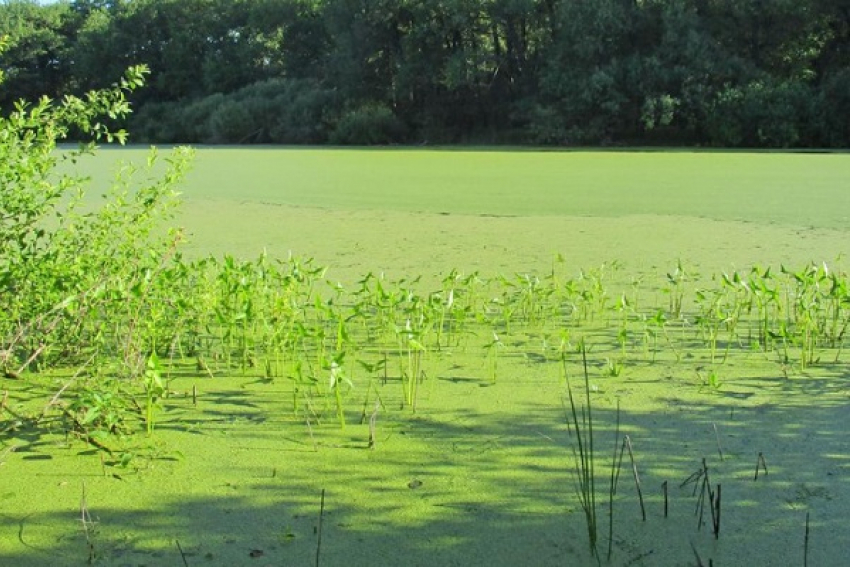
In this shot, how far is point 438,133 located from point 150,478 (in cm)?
1636

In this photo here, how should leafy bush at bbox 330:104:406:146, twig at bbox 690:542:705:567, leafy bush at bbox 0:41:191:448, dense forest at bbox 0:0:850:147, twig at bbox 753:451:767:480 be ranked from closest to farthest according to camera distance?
twig at bbox 690:542:705:567 → twig at bbox 753:451:767:480 → leafy bush at bbox 0:41:191:448 → dense forest at bbox 0:0:850:147 → leafy bush at bbox 330:104:406:146

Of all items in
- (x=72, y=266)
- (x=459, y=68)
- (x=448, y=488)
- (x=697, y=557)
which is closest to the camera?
(x=697, y=557)

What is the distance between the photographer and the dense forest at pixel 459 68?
45.8 feet

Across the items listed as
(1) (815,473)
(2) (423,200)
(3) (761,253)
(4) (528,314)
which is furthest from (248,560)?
(2) (423,200)

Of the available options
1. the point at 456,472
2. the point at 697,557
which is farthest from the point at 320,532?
the point at 697,557

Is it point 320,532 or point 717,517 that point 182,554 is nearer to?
point 320,532

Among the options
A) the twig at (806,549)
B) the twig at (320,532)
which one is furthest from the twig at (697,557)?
the twig at (320,532)

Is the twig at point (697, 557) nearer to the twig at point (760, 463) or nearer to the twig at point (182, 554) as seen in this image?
the twig at point (760, 463)

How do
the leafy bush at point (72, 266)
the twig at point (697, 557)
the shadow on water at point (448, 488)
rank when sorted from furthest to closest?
the leafy bush at point (72, 266)
the shadow on water at point (448, 488)
the twig at point (697, 557)

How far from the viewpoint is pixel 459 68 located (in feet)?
55.3

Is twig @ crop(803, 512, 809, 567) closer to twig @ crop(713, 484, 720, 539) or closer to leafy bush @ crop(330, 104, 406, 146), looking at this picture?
twig @ crop(713, 484, 720, 539)

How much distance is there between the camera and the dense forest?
45.8 feet

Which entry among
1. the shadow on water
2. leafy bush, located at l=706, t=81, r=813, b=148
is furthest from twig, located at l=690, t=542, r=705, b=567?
leafy bush, located at l=706, t=81, r=813, b=148

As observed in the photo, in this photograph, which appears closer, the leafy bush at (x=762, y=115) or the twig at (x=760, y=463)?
the twig at (x=760, y=463)
